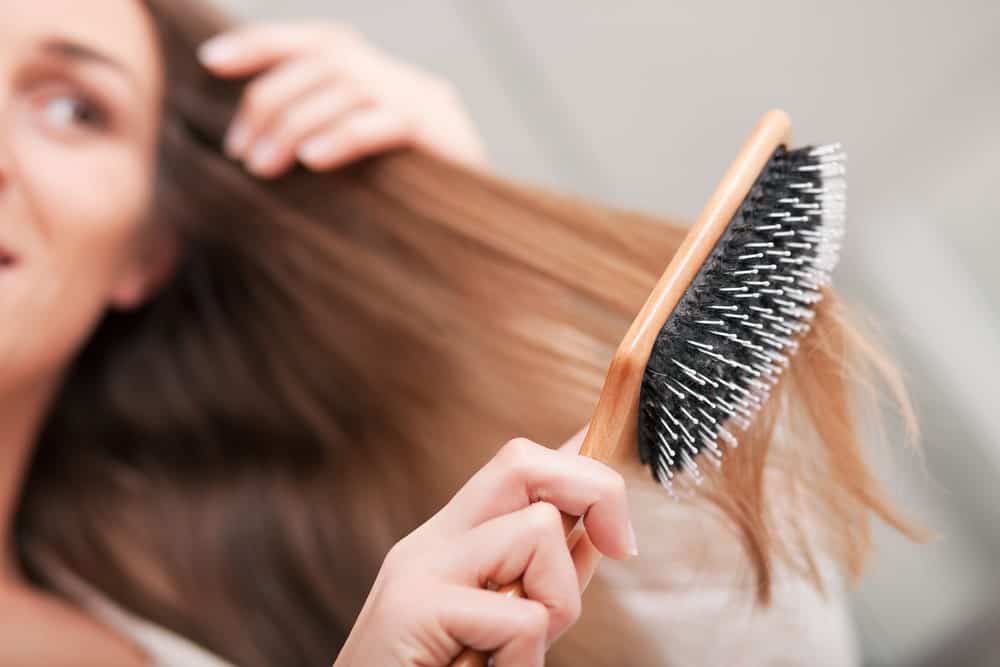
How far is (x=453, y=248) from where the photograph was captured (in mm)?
736

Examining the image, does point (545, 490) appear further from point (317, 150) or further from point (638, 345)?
point (317, 150)

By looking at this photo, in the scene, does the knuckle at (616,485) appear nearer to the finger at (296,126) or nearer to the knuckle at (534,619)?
the knuckle at (534,619)

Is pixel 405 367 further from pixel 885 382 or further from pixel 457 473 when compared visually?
pixel 885 382

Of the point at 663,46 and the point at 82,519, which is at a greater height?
the point at 663,46

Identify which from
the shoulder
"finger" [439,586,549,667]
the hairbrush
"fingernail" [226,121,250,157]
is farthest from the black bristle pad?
the shoulder

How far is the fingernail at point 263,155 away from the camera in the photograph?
0.77 m

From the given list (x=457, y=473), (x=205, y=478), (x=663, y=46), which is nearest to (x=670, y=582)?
(x=457, y=473)

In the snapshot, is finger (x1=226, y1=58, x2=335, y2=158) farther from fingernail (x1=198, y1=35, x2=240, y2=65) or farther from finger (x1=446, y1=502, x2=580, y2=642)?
finger (x1=446, y1=502, x2=580, y2=642)

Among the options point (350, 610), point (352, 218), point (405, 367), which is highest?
point (352, 218)

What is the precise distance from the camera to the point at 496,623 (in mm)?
361

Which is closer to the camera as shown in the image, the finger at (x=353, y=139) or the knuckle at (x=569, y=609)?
the knuckle at (x=569, y=609)

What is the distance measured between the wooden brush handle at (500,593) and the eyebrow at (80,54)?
0.53 m

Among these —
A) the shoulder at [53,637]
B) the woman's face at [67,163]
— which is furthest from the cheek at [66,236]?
the shoulder at [53,637]

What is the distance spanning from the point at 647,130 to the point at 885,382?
1.70ft
